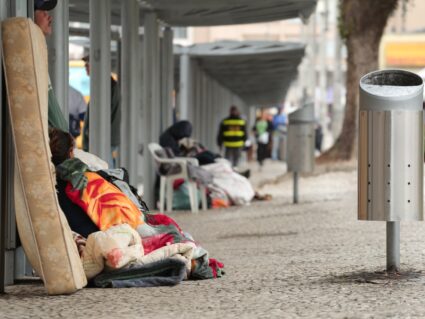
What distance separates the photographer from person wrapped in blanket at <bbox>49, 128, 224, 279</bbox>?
8.88 meters

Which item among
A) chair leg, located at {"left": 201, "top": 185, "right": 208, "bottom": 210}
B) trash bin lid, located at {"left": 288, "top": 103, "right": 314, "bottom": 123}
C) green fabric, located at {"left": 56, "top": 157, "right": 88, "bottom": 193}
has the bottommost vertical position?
chair leg, located at {"left": 201, "top": 185, "right": 208, "bottom": 210}

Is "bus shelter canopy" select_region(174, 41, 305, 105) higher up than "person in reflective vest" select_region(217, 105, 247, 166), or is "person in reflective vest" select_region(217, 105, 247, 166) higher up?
"bus shelter canopy" select_region(174, 41, 305, 105)

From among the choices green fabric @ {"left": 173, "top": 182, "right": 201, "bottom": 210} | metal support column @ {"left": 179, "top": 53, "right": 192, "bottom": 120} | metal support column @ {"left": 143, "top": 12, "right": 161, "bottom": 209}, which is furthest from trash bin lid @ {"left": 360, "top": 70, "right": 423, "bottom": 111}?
metal support column @ {"left": 179, "top": 53, "right": 192, "bottom": 120}

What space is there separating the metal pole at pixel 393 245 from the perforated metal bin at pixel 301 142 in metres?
10.3

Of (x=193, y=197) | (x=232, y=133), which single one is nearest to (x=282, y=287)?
(x=193, y=197)

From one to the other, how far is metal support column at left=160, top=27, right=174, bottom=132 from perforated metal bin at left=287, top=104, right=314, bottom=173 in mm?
3074

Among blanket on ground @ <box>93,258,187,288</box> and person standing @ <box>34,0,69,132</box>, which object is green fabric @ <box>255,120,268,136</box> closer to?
person standing @ <box>34,0,69,132</box>

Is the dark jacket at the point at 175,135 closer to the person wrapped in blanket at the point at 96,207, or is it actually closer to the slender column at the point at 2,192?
the person wrapped in blanket at the point at 96,207

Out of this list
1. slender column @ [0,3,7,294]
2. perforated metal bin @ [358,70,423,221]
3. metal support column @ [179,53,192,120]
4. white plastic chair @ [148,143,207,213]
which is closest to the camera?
slender column @ [0,3,7,294]

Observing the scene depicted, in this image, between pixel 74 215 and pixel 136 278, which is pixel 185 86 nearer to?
pixel 74 215

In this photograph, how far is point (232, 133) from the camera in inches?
1288

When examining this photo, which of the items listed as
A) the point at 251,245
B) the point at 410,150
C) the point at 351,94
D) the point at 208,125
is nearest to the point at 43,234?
the point at 410,150

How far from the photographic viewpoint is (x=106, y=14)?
14.4m

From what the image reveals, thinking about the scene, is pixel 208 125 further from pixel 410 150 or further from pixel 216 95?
pixel 410 150
